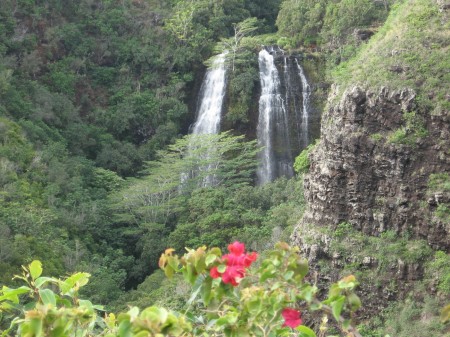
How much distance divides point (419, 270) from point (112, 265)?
10012mm

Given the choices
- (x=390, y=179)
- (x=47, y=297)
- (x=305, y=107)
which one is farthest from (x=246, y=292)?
(x=305, y=107)

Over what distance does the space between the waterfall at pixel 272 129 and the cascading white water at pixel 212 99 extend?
1948mm

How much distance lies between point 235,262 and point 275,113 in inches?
954

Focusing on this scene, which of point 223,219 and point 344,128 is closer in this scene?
point 344,128

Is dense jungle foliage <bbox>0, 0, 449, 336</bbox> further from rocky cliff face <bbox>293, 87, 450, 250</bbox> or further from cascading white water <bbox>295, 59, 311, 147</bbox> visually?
cascading white water <bbox>295, 59, 311, 147</bbox>

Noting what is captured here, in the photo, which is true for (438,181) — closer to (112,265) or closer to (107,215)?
(112,265)

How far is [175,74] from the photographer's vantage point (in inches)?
1164

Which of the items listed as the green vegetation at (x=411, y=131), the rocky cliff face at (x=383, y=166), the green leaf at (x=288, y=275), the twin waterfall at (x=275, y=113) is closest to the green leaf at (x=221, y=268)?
the green leaf at (x=288, y=275)

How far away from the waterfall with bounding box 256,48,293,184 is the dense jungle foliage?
1.62 feet

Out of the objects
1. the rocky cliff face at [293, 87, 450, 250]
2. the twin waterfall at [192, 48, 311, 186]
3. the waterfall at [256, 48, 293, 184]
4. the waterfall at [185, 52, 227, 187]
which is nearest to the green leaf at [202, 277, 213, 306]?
the rocky cliff face at [293, 87, 450, 250]

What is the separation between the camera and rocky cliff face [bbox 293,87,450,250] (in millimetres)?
12227

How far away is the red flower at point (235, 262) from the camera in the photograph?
279 centimetres

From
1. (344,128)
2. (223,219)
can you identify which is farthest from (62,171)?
(344,128)

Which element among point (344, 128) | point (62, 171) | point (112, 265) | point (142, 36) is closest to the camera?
point (344, 128)
